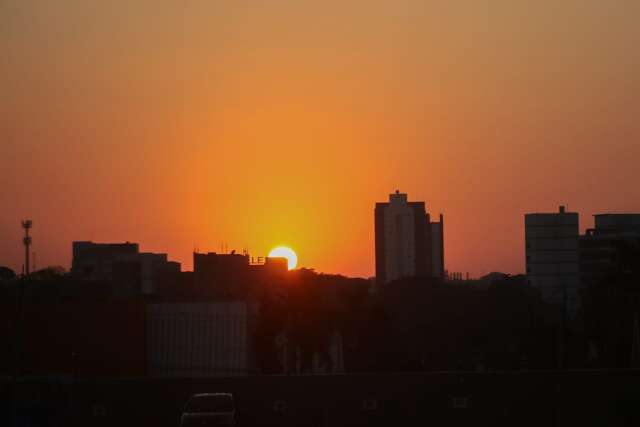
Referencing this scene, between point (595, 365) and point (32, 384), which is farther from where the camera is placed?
point (595, 365)

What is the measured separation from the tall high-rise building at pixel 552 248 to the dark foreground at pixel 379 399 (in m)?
140

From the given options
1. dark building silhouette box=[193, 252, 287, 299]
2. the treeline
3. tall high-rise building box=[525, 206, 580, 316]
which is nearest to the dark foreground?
the treeline

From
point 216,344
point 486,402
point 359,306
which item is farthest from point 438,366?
point 486,402

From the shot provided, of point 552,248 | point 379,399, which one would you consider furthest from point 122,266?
point 379,399

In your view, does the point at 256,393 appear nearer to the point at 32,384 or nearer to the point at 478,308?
the point at 32,384

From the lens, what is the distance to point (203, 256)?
11925cm

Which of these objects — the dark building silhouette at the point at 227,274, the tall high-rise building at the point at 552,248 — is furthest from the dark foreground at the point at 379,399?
the tall high-rise building at the point at 552,248

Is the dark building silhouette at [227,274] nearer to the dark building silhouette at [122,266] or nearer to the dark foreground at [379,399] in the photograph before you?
the dark building silhouette at [122,266]

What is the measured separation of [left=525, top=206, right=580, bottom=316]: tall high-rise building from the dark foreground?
140 metres

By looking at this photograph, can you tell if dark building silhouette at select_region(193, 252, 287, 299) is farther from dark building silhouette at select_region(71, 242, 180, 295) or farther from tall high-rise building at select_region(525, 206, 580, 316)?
tall high-rise building at select_region(525, 206, 580, 316)

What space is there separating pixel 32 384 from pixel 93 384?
2766mm

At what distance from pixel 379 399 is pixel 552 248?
142838mm

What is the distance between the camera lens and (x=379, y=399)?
4022cm

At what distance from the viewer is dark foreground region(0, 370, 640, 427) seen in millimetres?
39750
